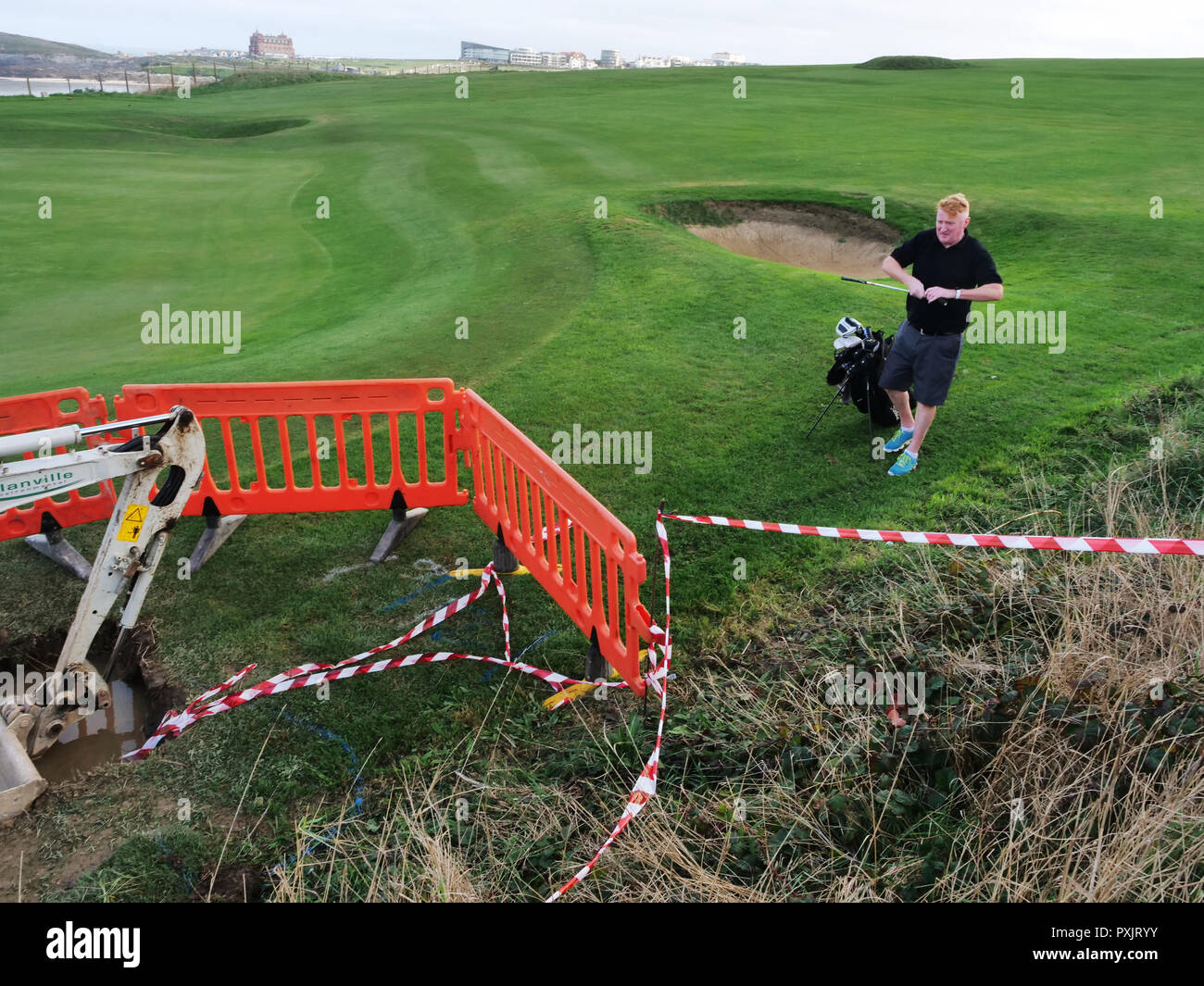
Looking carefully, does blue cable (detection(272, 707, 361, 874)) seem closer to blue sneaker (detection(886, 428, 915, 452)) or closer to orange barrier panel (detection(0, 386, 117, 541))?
orange barrier panel (detection(0, 386, 117, 541))

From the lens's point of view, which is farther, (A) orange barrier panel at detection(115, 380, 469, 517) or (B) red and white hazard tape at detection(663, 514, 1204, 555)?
(A) orange barrier panel at detection(115, 380, 469, 517)

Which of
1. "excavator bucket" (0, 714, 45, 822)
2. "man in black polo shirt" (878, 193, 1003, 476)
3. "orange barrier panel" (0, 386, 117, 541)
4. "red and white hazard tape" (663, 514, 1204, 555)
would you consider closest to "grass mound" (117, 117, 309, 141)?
"orange barrier panel" (0, 386, 117, 541)

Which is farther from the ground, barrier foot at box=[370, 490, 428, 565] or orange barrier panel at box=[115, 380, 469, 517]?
orange barrier panel at box=[115, 380, 469, 517]

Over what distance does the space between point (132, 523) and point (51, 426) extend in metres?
2.42

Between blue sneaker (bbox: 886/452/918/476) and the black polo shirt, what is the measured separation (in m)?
1.09

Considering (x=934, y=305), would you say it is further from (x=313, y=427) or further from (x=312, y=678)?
(x=312, y=678)

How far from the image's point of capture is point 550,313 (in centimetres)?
1163

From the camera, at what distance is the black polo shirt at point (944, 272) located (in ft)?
22.2

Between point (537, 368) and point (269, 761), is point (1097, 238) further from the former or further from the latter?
point (269, 761)

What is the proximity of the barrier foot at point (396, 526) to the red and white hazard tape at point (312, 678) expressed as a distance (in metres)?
1.02
